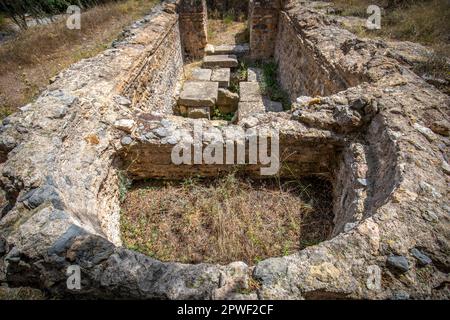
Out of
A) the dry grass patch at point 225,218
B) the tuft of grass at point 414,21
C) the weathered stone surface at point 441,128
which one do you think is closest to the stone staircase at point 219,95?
the dry grass patch at point 225,218

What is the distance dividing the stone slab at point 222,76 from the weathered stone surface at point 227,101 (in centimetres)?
52

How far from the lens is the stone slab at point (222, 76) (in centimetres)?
667

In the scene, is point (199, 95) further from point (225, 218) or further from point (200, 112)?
point (225, 218)

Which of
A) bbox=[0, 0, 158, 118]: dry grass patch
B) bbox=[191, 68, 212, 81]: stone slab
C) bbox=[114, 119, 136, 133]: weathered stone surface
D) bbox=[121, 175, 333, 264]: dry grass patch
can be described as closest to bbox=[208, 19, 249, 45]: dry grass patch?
bbox=[191, 68, 212, 81]: stone slab

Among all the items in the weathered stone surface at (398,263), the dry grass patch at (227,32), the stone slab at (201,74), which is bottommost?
the stone slab at (201,74)

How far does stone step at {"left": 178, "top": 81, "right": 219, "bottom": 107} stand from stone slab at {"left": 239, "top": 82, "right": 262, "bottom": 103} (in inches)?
23.5

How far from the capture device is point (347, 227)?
2352mm

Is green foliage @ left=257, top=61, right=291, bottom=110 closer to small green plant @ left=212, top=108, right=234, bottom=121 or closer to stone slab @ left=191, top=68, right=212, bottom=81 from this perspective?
small green plant @ left=212, top=108, right=234, bottom=121

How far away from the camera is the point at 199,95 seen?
5.91m

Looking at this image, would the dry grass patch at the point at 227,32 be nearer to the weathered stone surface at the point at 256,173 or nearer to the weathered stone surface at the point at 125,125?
the weathered stone surface at the point at 256,173

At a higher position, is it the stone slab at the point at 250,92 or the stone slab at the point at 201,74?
the stone slab at the point at 201,74

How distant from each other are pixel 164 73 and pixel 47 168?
407 cm

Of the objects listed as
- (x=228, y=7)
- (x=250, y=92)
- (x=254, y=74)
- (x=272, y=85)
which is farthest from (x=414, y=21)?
(x=228, y=7)
